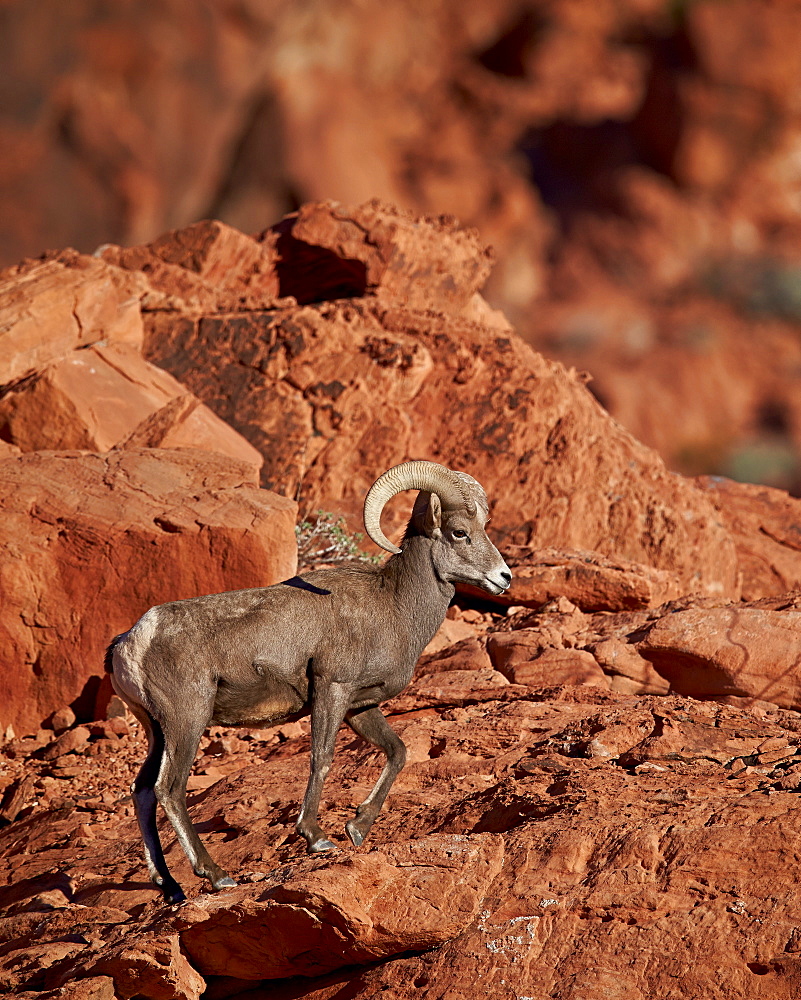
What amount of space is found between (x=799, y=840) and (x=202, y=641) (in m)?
3.25

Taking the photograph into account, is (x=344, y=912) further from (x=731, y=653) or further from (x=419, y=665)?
(x=419, y=665)

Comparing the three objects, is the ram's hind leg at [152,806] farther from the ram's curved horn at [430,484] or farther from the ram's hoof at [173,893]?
the ram's curved horn at [430,484]

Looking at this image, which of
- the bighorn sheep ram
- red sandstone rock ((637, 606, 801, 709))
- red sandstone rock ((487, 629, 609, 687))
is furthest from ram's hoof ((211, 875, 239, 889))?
red sandstone rock ((637, 606, 801, 709))

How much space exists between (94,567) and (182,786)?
15.0ft

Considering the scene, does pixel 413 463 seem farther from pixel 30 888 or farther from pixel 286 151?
pixel 286 151

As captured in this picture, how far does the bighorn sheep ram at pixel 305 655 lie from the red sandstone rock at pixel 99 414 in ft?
17.1

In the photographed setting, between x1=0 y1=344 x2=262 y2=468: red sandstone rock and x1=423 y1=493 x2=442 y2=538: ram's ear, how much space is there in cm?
515

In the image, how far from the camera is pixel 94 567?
10.6m

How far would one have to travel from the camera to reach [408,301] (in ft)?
57.9

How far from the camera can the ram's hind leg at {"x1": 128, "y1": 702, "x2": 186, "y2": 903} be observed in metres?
6.31

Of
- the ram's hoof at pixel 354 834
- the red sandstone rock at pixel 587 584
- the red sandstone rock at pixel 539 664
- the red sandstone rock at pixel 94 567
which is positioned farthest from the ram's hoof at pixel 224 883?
the red sandstone rock at pixel 587 584

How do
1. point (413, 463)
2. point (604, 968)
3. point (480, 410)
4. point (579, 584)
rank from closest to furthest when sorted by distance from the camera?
point (604, 968) < point (413, 463) < point (579, 584) < point (480, 410)

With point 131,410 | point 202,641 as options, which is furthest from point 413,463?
point 131,410

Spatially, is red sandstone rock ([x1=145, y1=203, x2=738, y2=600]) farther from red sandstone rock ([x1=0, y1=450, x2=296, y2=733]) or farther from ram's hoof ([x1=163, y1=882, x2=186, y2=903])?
ram's hoof ([x1=163, y1=882, x2=186, y2=903])
